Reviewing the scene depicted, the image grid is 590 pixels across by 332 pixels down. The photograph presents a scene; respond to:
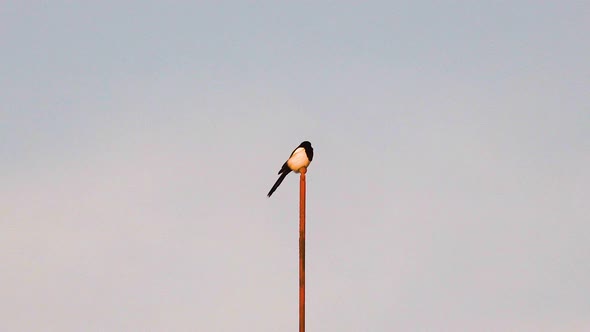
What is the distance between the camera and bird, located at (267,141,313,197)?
38281 mm

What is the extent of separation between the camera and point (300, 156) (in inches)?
1510

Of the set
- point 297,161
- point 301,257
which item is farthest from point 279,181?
point 301,257

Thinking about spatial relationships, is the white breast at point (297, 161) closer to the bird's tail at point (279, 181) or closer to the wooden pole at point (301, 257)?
the bird's tail at point (279, 181)

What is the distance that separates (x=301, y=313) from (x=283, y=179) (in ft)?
25.1

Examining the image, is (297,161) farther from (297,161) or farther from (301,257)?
(301,257)

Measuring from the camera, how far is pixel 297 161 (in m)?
38.3

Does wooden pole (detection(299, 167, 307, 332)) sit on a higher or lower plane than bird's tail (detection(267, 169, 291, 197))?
lower

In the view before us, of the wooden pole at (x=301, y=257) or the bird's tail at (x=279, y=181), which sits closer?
the wooden pole at (x=301, y=257)

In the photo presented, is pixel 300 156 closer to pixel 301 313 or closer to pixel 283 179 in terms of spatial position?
pixel 283 179

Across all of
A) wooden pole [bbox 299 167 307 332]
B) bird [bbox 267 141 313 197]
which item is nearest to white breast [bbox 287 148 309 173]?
bird [bbox 267 141 313 197]

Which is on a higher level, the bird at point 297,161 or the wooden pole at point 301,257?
the bird at point 297,161

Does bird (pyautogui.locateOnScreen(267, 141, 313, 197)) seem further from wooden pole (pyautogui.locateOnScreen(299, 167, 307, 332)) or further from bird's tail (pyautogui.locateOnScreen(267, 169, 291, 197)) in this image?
wooden pole (pyautogui.locateOnScreen(299, 167, 307, 332))

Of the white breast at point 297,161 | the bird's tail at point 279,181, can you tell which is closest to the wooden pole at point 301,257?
the white breast at point 297,161

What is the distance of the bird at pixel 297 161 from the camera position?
126 feet
